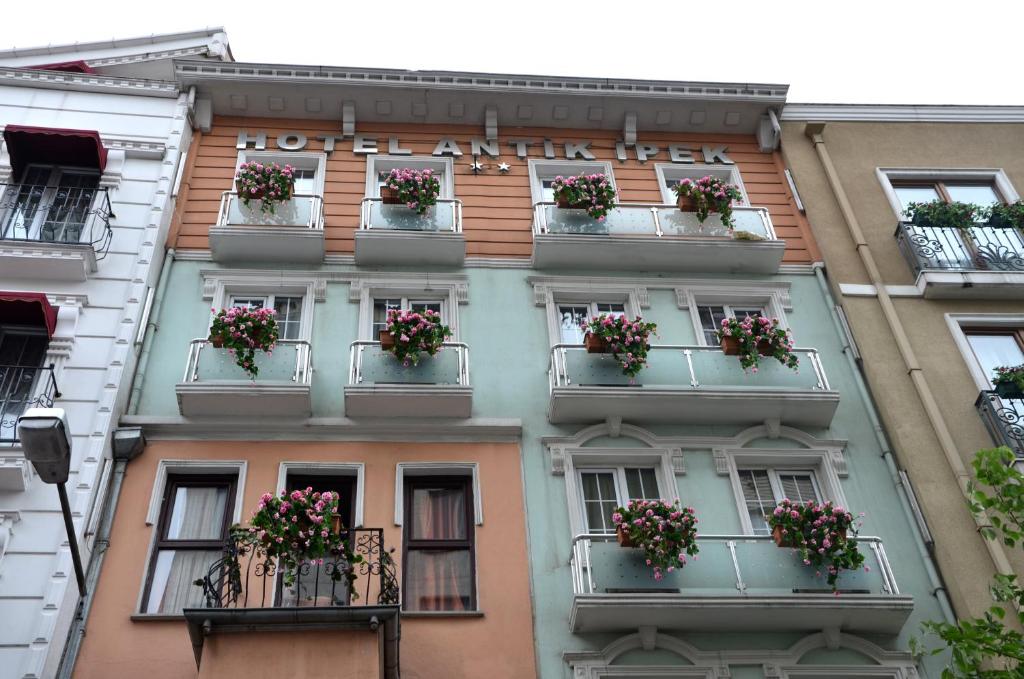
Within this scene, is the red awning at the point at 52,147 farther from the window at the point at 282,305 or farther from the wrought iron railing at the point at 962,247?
the wrought iron railing at the point at 962,247

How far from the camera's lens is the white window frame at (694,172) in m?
19.9

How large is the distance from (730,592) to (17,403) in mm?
10321

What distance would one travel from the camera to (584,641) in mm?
12891

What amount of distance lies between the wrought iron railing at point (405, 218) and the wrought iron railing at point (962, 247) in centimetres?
826

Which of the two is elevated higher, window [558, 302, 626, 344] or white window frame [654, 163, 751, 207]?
white window frame [654, 163, 751, 207]

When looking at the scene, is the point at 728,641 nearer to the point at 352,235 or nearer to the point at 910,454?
the point at 910,454

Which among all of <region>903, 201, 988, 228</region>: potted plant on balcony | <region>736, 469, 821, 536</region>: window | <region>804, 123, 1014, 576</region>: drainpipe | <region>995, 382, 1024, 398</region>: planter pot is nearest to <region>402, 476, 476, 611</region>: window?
<region>736, 469, 821, 536</region>: window

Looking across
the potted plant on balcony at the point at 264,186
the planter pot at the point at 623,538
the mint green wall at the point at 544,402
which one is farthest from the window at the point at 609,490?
the potted plant on balcony at the point at 264,186

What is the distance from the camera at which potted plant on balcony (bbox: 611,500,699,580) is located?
12.9 meters

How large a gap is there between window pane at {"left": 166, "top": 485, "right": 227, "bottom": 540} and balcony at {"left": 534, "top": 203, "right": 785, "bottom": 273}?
274 inches

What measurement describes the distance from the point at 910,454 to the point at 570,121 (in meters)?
9.77

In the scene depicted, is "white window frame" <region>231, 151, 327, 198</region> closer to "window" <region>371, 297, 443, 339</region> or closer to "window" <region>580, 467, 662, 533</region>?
"window" <region>371, 297, 443, 339</region>

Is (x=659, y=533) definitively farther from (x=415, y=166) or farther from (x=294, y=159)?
(x=294, y=159)

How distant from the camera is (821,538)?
13.2m
